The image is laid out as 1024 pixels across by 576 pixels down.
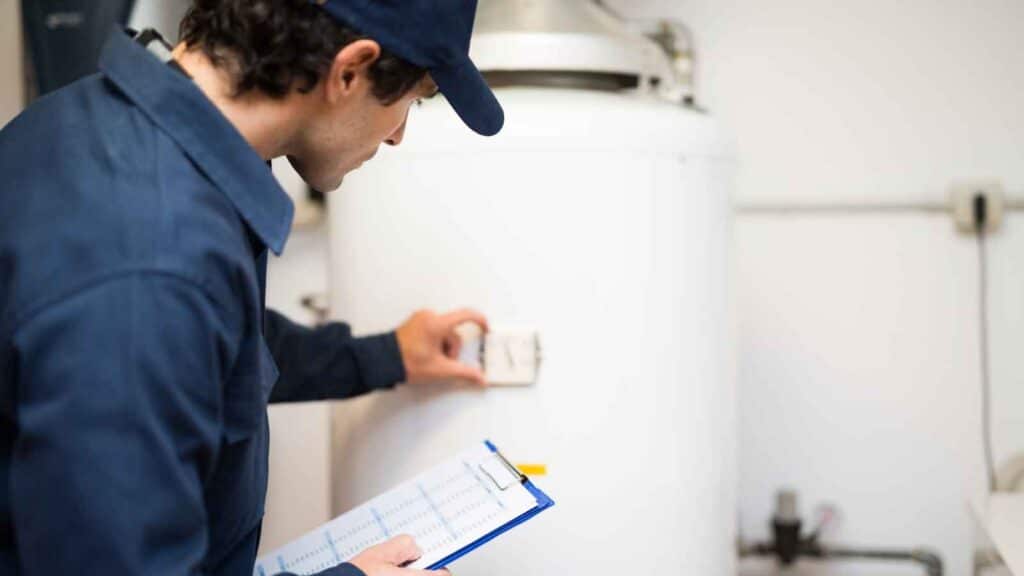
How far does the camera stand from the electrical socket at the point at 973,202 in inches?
67.3

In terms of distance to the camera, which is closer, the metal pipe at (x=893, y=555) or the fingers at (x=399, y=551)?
the fingers at (x=399, y=551)

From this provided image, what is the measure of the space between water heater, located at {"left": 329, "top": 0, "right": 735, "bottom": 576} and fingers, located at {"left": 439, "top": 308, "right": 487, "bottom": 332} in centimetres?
2

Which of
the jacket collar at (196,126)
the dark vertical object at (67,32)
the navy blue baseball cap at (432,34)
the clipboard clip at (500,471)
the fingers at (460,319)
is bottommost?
the clipboard clip at (500,471)

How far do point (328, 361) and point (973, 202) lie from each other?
3.63ft

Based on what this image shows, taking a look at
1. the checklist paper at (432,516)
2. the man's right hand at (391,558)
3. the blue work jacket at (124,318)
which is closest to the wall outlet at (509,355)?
the checklist paper at (432,516)

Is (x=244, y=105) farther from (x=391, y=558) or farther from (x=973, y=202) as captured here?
(x=973, y=202)

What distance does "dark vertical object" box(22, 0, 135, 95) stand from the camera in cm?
154

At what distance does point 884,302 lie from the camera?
178 cm

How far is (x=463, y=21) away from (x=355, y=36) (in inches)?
3.7

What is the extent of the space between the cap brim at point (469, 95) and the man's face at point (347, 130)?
0.9 inches

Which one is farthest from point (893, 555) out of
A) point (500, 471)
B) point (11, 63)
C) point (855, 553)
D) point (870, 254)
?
point (11, 63)

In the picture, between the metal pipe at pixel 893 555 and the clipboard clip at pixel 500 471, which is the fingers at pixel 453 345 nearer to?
the clipboard clip at pixel 500 471

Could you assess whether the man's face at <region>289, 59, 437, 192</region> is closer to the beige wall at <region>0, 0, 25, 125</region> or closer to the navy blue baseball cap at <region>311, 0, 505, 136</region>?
the navy blue baseball cap at <region>311, 0, 505, 136</region>

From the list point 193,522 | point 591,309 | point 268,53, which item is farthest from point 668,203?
point 193,522
